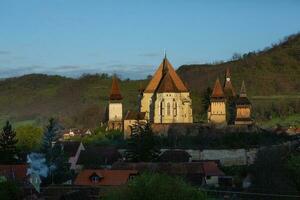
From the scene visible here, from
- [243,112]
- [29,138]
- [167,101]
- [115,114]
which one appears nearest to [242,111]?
[243,112]

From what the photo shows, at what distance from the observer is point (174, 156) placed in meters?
64.0

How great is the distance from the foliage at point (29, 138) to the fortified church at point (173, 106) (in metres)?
8.42

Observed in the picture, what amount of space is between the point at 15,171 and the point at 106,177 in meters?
7.67

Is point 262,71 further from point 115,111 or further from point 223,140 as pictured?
point 223,140

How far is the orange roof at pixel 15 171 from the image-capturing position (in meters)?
51.8

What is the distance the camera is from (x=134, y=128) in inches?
2793

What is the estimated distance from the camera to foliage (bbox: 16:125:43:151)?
79.1 meters

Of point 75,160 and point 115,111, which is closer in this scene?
point 75,160

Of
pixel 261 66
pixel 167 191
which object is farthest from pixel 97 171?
pixel 261 66

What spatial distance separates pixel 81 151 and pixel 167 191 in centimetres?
3418

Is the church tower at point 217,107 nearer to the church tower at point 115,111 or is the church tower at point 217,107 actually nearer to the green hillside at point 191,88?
the green hillside at point 191,88

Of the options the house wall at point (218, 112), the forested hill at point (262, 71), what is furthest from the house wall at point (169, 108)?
the forested hill at point (262, 71)

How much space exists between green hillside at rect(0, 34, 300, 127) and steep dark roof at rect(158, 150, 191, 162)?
21422mm

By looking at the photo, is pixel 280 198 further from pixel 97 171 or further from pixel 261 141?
pixel 261 141
